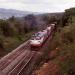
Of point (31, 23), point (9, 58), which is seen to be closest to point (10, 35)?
point (9, 58)

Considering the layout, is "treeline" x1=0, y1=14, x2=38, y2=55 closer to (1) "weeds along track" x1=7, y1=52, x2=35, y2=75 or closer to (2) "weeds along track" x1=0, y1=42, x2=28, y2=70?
(2) "weeds along track" x1=0, y1=42, x2=28, y2=70

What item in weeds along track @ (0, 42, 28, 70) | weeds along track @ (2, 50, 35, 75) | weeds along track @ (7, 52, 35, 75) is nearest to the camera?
weeds along track @ (7, 52, 35, 75)

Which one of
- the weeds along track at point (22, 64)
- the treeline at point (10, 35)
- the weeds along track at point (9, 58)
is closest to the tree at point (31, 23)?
the treeline at point (10, 35)

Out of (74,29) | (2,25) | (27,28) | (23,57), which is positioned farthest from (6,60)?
(27,28)

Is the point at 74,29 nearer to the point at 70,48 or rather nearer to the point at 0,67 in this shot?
the point at 70,48

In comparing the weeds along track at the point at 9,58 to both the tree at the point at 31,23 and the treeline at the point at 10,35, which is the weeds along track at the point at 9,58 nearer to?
the treeline at the point at 10,35

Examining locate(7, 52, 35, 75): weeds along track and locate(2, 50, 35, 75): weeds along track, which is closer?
locate(7, 52, 35, 75): weeds along track

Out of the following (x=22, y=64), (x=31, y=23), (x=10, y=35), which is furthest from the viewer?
(x=31, y=23)

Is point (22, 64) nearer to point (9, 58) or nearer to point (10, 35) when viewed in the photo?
point (9, 58)

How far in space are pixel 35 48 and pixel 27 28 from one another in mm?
31309

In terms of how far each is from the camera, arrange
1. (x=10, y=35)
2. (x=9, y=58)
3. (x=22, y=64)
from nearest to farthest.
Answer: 1. (x=22, y=64)
2. (x=9, y=58)
3. (x=10, y=35)

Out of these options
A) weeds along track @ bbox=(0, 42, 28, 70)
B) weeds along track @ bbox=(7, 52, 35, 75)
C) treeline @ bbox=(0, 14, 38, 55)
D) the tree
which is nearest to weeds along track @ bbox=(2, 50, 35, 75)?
weeds along track @ bbox=(7, 52, 35, 75)

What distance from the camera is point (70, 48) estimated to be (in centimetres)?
1655

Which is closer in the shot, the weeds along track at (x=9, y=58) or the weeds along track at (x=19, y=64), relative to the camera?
the weeds along track at (x=19, y=64)
